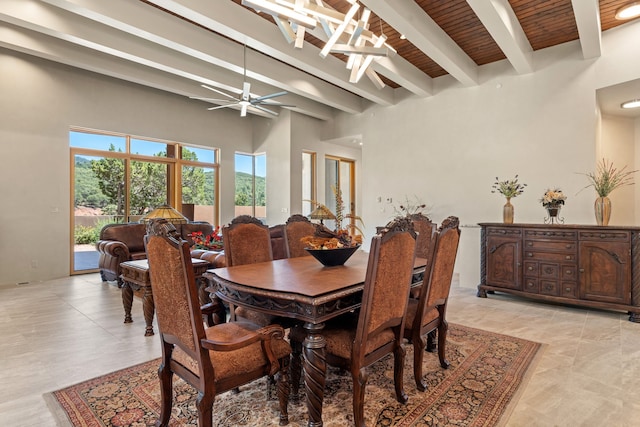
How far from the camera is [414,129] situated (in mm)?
6531

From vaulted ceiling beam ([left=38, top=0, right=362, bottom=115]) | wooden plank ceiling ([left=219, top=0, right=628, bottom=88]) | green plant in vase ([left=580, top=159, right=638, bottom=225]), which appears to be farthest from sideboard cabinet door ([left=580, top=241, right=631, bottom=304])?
vaulted ceiling beam ([left=38, top=0, right=362, bottom=115])

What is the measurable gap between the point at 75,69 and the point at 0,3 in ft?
7.26

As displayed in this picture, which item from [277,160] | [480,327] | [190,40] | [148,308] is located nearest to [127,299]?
[148,308]

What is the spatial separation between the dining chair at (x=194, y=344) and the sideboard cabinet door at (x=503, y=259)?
3728 millimetres

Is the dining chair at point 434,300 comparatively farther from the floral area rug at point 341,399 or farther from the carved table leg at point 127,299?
the carved table leg at point 127,299

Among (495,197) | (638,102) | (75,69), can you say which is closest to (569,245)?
(495,197)

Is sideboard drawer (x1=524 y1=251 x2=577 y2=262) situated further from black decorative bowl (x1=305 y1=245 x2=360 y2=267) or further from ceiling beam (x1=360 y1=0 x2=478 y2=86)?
black decorative bowl (x1=305 y1=245 x2=360 y2=267)

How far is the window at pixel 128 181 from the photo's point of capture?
6.25 meters

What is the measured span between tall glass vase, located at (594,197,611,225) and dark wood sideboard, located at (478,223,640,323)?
0.79ft

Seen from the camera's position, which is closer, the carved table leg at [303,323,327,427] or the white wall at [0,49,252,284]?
the carved table leg at [303,323,327,427]

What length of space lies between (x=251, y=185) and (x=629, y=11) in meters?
7.29

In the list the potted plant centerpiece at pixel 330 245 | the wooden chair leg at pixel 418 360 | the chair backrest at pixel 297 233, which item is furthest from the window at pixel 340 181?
the wooden chair leg at pixel 418 360

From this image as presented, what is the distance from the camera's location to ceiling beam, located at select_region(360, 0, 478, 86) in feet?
11.8

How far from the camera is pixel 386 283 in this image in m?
1.73
